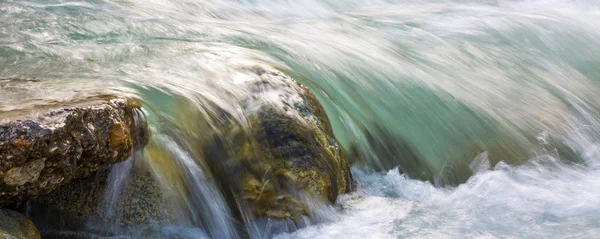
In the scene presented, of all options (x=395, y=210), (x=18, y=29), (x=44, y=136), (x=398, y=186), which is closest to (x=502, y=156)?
(x=398, y=186)

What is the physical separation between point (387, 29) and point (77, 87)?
497cm

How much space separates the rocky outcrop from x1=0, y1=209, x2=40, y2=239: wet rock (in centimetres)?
9

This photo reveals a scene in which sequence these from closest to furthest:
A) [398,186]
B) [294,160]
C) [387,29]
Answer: [294,160] → [398,186] → [387,29]

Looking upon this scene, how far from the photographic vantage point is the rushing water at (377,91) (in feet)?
16.7

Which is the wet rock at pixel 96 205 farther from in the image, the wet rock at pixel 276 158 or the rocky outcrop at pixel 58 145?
the wet rock at pixel 276 158

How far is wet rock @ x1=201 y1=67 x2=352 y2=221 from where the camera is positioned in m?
4.99

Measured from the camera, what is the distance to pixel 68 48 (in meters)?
6.46

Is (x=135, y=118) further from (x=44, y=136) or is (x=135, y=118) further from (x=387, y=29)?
(x=387, y=29)

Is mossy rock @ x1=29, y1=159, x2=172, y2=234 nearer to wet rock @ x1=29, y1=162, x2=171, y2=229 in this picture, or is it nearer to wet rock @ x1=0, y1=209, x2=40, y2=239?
wet rock @ x1=29, y1=162, x2=171, y2=229

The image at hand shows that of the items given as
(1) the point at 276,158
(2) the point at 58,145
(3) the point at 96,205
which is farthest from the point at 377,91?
(2) the point at 58,145

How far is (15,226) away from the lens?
403 centimetres

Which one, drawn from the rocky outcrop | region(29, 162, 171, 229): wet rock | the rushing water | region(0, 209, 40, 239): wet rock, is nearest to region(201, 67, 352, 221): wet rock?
the rushing water

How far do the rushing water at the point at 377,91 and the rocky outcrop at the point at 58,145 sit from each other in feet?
0.93

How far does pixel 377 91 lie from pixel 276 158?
2.21 meters
